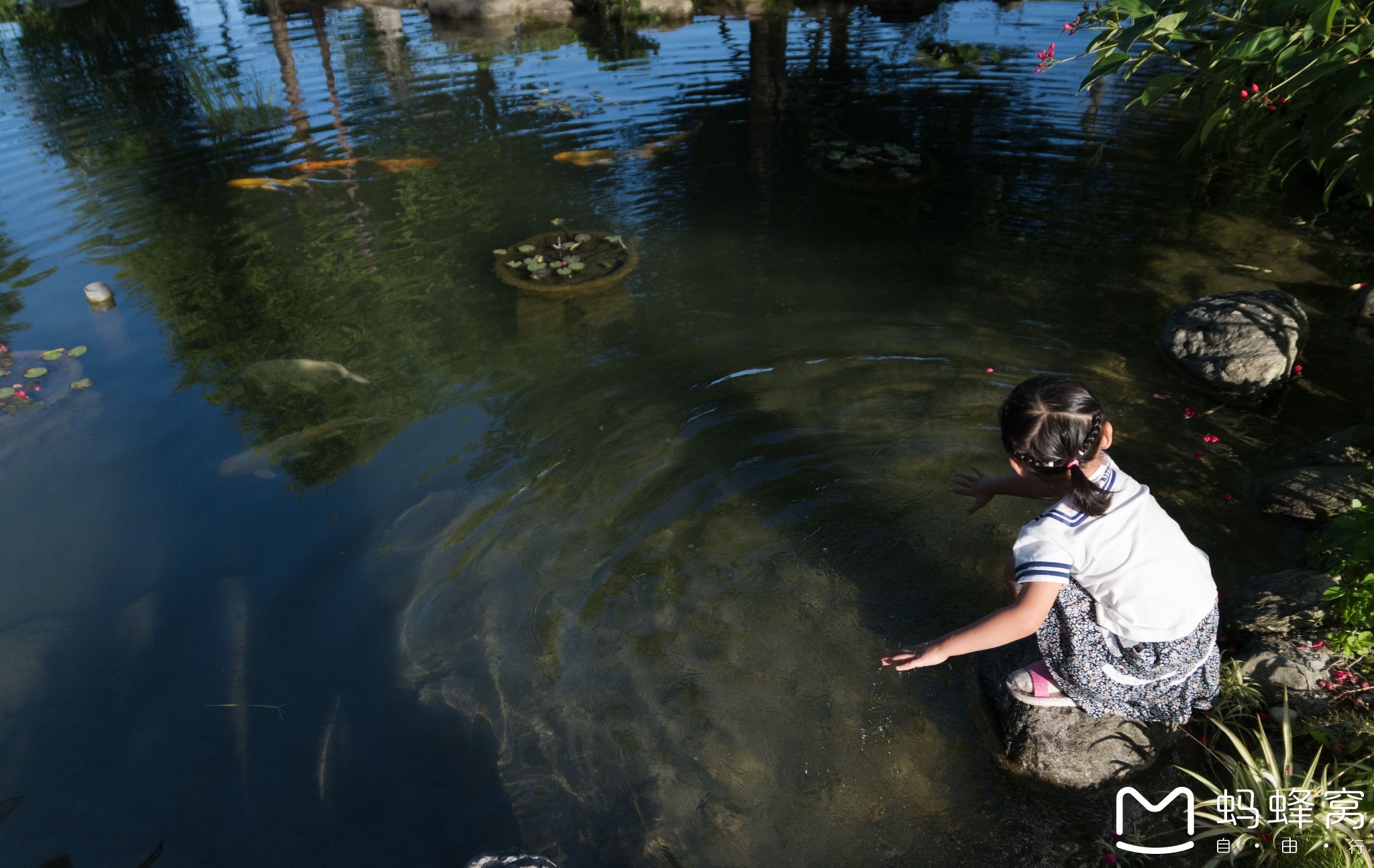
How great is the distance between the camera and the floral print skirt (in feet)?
9.37

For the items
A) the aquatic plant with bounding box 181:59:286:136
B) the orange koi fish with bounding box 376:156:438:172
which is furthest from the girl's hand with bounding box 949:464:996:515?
the aquatic plant with bounding box 181:59:286:136

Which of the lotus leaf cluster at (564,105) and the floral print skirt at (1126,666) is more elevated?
the lotus leaf cluster at (564,105)

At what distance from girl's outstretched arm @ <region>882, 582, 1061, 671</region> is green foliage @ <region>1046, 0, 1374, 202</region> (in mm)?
2079

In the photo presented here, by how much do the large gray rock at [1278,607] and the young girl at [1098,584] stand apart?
2.13ft

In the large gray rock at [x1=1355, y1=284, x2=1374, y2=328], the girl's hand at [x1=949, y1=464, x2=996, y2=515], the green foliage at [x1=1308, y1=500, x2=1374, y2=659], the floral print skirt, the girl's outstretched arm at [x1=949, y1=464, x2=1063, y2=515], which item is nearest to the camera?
the floral print skirt

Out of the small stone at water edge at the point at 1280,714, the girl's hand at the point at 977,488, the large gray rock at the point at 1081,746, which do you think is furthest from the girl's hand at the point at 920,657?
the small stone at water edge at the point at 1280,714

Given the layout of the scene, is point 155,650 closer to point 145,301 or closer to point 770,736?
point 770,736

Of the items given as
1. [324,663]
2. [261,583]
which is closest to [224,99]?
[261,583]

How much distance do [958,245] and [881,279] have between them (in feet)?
3.27

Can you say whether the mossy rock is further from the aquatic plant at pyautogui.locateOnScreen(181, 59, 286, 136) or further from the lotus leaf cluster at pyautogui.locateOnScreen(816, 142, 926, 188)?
the aquatic plant at pyautogui.locateOnScreen(181, 59, 286, 136)

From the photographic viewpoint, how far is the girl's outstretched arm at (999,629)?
2.70 metres

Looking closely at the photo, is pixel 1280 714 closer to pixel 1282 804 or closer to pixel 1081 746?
pixel 1282 804

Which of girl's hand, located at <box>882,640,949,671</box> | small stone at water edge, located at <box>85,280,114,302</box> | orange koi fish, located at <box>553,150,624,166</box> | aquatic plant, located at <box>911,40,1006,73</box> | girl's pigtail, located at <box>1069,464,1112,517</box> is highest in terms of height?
aquatic plant, located at <box>911,40,1006,73</box>

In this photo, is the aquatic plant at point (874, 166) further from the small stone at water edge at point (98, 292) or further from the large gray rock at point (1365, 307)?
the small stone at water edge at point (98, 292)
